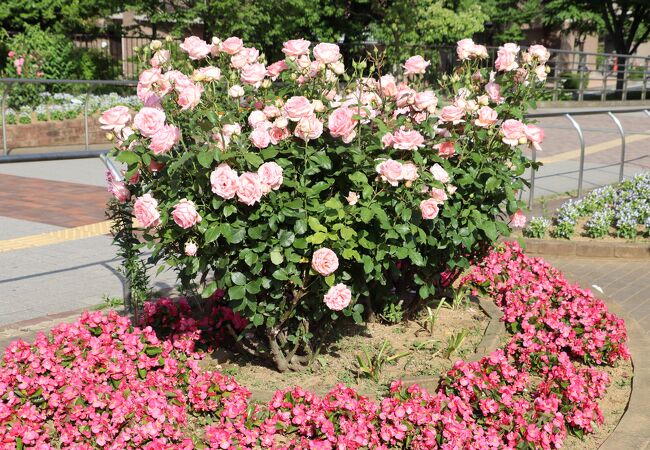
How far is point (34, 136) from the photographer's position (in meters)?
16.5

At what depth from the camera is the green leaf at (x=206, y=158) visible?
3.71m

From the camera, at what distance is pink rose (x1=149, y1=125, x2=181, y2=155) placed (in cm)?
378

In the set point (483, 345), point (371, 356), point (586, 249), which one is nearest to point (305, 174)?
point (371, 356)

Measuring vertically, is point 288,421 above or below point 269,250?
below

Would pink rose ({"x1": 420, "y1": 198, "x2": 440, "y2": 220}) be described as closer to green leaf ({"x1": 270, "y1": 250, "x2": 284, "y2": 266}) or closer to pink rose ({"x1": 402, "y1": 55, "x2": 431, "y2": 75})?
green leaf ({"x1": 270, "y1": 250, "x2": 284, "y2": 266})

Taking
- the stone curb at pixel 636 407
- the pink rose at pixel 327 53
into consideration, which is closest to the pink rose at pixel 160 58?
the pink rose at pixel 327 53

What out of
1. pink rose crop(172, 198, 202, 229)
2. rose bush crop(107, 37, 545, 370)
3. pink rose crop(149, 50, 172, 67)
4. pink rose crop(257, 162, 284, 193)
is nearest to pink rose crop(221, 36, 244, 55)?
rose bush crop(107, 37, 545, 370)

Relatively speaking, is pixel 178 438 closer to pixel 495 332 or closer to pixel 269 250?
pixel 269 250

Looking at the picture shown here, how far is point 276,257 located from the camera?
390cm

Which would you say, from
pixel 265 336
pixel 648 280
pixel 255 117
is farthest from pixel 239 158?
pixel 648 280

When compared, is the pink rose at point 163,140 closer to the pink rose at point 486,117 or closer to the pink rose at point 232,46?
the pink rose at point 232,46

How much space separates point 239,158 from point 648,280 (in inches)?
196

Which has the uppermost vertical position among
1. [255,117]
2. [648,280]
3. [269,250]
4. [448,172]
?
[255,117]

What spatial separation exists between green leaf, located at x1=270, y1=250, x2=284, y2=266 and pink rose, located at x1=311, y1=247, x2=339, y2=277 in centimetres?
16
